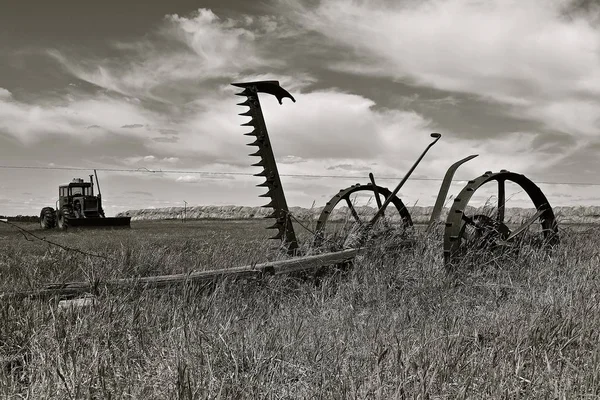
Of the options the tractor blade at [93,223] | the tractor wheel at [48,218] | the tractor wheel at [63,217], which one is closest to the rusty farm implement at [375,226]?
the tractor blade at [93,223]

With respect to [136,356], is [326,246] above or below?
above

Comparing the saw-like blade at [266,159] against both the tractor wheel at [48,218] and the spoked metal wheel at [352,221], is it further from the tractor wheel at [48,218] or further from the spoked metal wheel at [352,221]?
the tractor wheel at [48,218]

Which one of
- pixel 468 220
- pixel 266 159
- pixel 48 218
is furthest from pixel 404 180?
pixel 48 218

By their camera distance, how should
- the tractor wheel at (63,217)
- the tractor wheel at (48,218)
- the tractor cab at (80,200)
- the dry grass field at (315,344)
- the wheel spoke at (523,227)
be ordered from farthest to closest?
the tractor wheel at (48,218) < the tractor cab at (80,200) < the tractor wheel at (63,217) < the wheel spoke at (523,227) < the dry grass field at (315,344)

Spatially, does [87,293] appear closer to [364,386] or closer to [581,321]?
[364,386]

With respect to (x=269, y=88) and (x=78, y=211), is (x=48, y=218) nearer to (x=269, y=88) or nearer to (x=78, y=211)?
(x=78, y=211)

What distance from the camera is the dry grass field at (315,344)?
2.30 meters

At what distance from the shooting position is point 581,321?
3.47 m

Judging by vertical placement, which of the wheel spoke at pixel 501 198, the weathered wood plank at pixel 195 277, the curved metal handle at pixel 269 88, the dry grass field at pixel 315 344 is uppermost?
the curved metal handle at pixel 269 88

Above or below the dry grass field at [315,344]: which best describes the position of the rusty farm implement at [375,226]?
above

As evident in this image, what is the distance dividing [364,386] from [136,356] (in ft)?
4.57

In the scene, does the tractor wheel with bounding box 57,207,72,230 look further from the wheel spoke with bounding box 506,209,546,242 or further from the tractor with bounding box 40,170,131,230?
the wheel spoke with bounding box 506,209,546,242

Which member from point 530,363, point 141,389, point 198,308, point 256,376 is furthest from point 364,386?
point 198,308

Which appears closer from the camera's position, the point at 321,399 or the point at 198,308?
the point at 321,399
